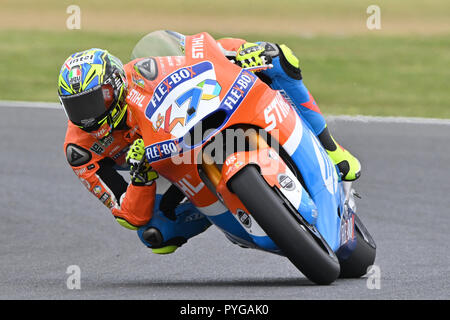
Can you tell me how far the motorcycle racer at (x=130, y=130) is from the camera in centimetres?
518

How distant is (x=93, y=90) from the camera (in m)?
5.18

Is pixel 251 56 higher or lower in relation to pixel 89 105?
higher

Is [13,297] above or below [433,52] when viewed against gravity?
above

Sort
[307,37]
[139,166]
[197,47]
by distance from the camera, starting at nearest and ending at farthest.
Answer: [197,47] → [139,166] → [307,37]

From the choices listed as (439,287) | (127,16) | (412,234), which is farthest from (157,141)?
(127,16)

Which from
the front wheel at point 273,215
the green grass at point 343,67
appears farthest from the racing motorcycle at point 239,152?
the green grass at point 343,67

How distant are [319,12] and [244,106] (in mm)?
19696

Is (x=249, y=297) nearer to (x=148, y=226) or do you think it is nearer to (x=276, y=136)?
(x=276, y=136)

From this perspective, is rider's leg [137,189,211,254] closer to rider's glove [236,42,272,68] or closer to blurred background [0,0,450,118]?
rider's glove [236,42,272,68]

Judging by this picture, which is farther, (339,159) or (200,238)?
(200,238)

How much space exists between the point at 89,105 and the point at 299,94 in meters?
1.23

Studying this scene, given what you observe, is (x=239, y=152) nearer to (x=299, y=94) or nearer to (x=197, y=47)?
(x=197, y=47)

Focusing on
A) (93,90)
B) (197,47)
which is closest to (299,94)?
(197,47)

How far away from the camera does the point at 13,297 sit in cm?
502
